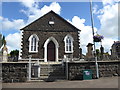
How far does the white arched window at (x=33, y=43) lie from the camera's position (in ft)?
63.9

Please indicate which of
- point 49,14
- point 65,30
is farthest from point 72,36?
point 49,14

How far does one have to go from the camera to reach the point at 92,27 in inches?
535

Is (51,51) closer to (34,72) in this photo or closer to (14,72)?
(34,72)

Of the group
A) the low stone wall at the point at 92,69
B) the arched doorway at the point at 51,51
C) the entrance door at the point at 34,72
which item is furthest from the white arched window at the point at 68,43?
the entrance door at the point at 34,72

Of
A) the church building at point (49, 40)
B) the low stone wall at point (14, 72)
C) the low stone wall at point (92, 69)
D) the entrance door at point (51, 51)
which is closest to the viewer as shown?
the low stone wall at point (14, 72)

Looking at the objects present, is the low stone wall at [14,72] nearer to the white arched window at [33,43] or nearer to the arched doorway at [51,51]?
the white arched window at [33,43]

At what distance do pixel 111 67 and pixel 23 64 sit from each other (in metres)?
8.06

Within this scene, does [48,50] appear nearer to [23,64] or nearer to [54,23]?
[54,23]

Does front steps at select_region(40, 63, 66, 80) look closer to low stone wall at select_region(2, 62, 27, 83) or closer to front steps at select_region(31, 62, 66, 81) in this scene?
front steps at select_region(31, 62, 66, 81)

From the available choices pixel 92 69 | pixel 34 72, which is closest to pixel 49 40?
pixel 34 72

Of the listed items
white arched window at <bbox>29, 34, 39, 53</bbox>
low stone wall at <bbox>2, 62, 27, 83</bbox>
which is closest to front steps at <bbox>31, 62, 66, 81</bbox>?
low stone wall at <bbox>2, 62, 27, 83</bbox>

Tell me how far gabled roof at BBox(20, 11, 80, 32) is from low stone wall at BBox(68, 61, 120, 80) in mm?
9186

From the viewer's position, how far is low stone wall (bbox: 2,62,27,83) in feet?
38.3

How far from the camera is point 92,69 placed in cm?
1230
